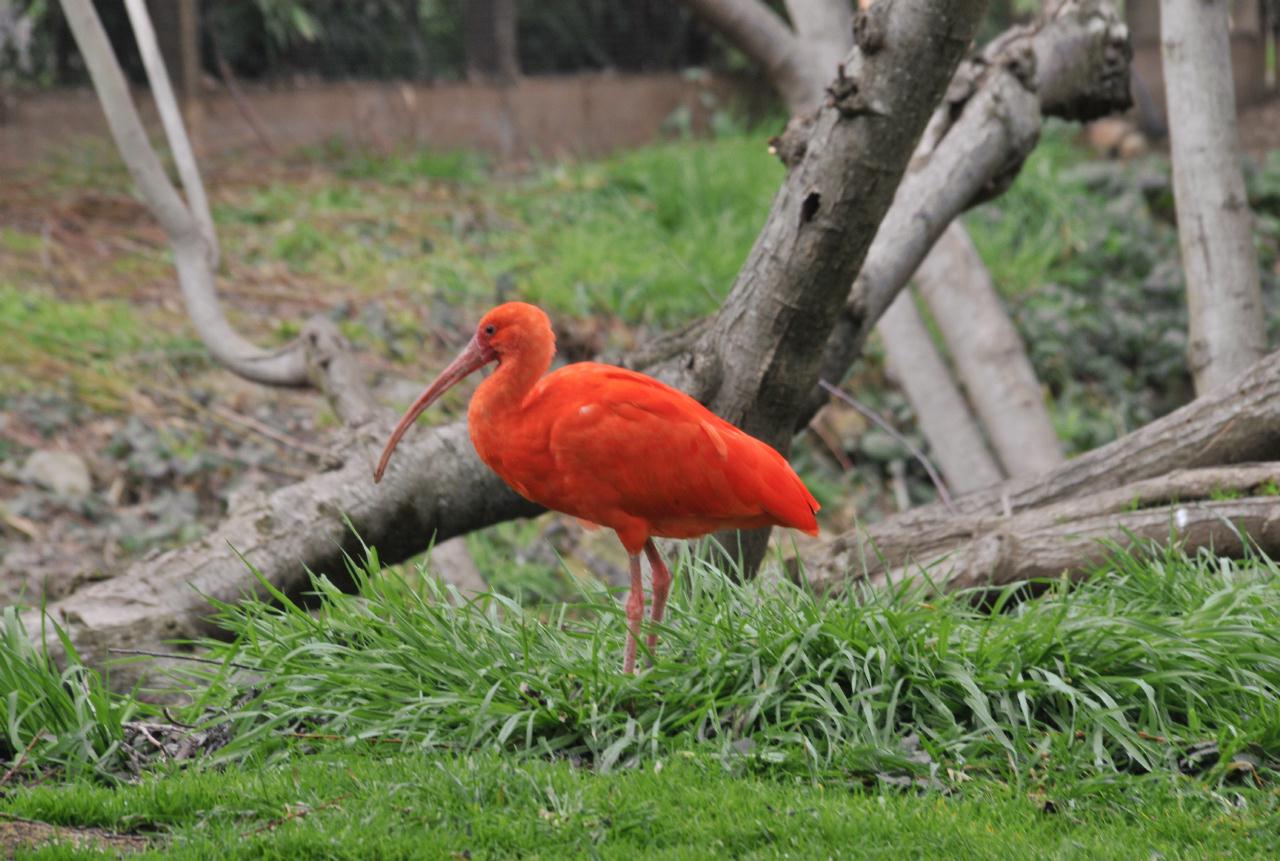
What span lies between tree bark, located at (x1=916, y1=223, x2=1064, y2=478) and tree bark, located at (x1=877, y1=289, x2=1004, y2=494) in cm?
11

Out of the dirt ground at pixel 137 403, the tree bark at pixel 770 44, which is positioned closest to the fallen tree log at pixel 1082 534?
the dirt ground at pixel 137 403

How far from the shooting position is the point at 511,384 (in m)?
3.54

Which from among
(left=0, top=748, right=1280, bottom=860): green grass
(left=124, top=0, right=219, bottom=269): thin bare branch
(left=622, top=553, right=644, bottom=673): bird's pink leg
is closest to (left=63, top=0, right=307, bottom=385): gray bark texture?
(left=124, top=0, right=219, bottom=269): thin bare branch

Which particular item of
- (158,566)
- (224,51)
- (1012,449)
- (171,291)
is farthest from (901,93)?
(224,51)

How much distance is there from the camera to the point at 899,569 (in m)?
4.80

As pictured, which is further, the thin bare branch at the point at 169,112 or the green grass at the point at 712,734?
the thin bare branch at the point at 169,112

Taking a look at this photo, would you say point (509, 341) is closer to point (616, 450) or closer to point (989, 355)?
point (616, 450)

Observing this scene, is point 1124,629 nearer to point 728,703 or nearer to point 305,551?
point 728,703

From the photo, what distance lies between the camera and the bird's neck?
3.54 m

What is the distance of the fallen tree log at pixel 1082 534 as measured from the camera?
14.6ft

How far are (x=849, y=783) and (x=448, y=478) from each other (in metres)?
2.03

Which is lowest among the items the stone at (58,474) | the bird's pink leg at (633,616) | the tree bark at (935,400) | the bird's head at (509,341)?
the tree bark at (935,400)

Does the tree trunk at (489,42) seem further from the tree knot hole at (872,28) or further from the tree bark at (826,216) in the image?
the tree knot hole at (872,28)

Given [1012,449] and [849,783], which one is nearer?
[849,783]
